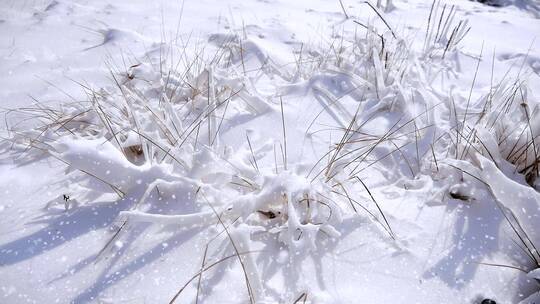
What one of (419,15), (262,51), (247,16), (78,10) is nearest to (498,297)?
(262,51)

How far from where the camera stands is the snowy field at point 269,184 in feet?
2.68

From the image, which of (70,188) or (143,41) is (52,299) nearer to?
(70,188)

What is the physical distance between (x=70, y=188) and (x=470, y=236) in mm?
1112

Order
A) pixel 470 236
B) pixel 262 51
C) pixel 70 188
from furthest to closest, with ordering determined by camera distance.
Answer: pixel 262 51 → pixel 70 188 → pixel 470 236

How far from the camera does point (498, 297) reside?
2.62ft

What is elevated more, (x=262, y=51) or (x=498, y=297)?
(x=262, y=51)

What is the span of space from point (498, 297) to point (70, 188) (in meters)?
1.14

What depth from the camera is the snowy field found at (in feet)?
2.68

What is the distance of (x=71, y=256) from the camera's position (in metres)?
0.85

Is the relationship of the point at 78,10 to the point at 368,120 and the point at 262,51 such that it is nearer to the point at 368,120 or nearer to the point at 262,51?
the point at 262,51

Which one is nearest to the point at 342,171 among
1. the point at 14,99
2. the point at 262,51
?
the point at 262,51

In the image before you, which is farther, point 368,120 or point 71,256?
point 368,120

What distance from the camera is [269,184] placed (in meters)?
0.93

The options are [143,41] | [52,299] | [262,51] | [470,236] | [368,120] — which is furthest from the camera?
[143,41]
